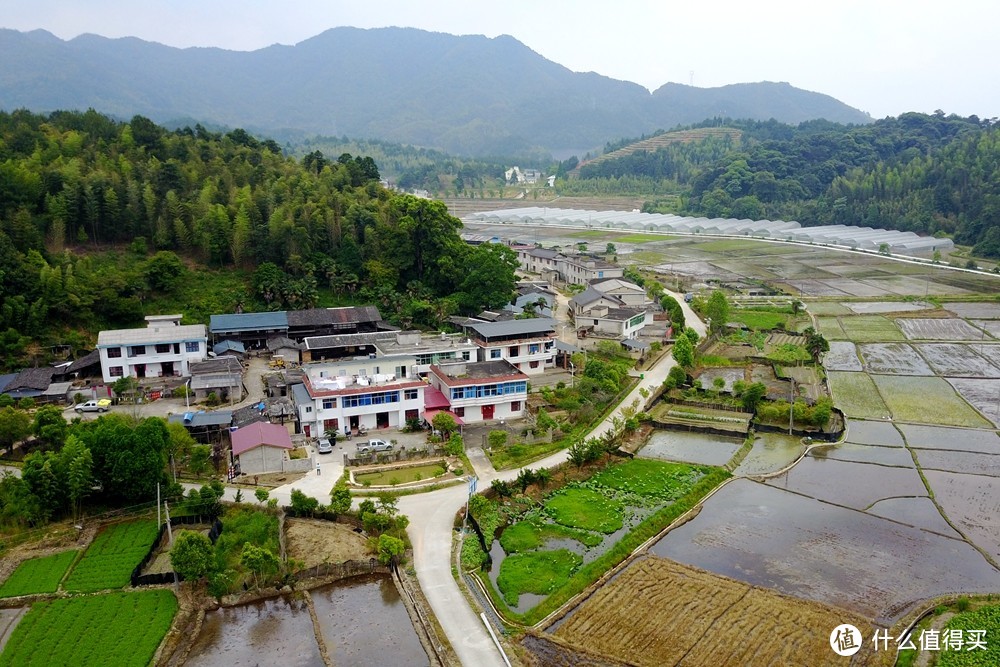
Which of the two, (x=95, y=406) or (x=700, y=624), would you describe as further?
(x=95, y=406)

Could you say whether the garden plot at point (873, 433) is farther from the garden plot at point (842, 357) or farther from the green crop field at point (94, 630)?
the green crop field at point (94, 630)

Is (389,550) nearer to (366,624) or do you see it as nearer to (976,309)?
(366,624)

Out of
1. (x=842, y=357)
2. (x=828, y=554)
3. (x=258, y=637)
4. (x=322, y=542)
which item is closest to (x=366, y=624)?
(x=258, y=637)

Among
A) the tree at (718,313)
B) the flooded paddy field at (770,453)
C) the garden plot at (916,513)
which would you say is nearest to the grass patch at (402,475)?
the flooded paddy field at (770,453)

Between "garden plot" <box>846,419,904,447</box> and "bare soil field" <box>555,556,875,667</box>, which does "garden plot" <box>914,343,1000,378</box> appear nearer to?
"garden plot" <box>846,419,904,447</box>

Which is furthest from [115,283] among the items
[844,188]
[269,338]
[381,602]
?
[844,188]

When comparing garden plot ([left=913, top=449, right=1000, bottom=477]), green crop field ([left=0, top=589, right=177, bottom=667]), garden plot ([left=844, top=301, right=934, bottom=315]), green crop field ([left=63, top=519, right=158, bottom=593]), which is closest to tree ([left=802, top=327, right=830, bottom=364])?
garden plot ([left=913, top=449, right=1000, bottom=477])
